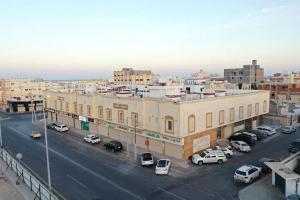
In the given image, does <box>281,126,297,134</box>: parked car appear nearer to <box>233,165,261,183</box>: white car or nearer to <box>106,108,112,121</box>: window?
<box>233,165,261,183</box>: white car

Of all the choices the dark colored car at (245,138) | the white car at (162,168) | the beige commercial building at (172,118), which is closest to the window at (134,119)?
the beige commercial building at (172,118)

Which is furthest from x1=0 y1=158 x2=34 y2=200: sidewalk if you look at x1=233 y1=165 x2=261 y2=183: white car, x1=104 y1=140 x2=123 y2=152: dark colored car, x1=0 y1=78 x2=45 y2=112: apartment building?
x1=0 y1=78 x2=45 y2=112: apartment building

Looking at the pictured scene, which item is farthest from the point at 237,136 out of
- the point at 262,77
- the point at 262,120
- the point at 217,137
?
the point at 262,77

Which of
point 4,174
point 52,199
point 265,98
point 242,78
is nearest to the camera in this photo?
point 52,199

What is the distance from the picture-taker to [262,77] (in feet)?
470

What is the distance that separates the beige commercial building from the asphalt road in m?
4.04

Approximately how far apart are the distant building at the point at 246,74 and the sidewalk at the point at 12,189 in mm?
118617

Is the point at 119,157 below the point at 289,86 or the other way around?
below

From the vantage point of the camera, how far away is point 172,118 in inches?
1305

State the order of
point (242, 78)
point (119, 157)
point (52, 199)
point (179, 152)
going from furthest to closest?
point (242, 78)
point (119, 157)
point (179, 152)
point (52, 199)

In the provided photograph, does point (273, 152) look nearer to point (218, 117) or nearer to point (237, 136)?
point (237, 136)

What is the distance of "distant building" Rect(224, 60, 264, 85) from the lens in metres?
134

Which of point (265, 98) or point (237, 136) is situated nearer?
point (237, 136)

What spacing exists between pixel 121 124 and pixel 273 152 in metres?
20.0
